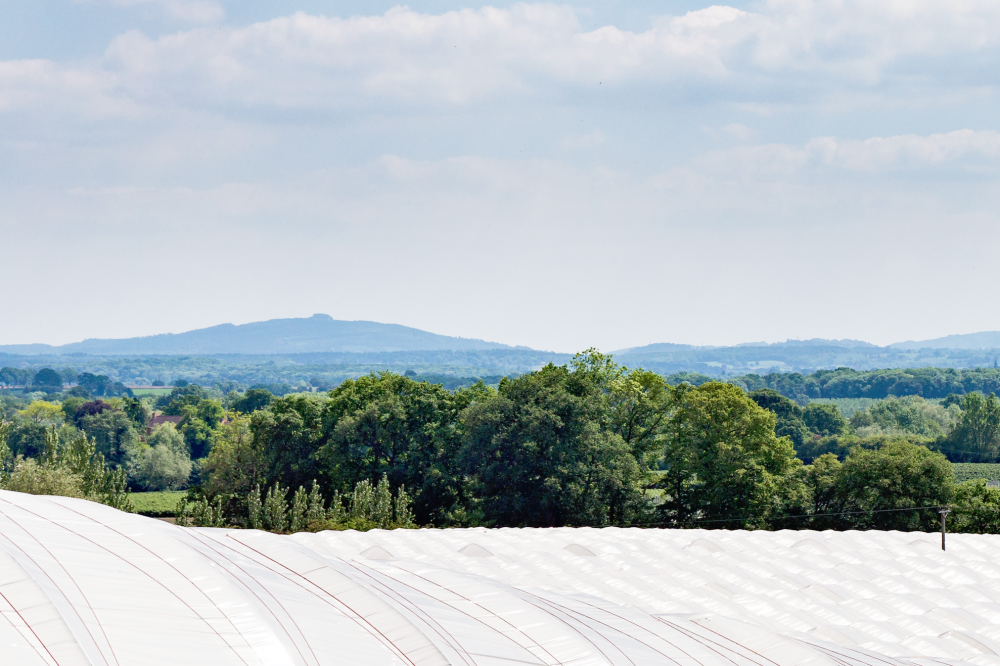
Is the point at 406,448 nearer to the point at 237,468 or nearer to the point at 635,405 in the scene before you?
the point at 237,468

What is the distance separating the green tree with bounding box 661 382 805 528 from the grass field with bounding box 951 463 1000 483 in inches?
2091

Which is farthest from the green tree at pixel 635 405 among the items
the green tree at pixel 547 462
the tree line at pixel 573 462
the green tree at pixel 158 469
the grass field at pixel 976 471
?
the green tree at pixel 158 469

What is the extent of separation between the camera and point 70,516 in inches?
741

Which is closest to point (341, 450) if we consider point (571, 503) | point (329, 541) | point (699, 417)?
point (571, 503)

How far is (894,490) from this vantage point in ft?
226

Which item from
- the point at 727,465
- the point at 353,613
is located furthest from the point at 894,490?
the point at 353,613

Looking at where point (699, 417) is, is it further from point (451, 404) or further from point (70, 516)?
point (70, 516)

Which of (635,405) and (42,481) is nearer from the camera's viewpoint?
(42,481)

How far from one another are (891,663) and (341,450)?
57952 mm


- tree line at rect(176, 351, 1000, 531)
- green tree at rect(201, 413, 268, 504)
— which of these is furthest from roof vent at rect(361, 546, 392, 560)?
green tree at rect(201, 413, 268, 504)

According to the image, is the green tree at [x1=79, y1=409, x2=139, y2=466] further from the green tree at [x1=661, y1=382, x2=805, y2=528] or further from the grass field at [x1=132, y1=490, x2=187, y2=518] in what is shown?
the green tree at [x1=661, y1=382, x2=805, y2=528]

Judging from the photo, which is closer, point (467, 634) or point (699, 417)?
point (467, 634)

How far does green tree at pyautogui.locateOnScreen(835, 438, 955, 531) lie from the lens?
2680 inches

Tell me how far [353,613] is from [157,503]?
98.1m
